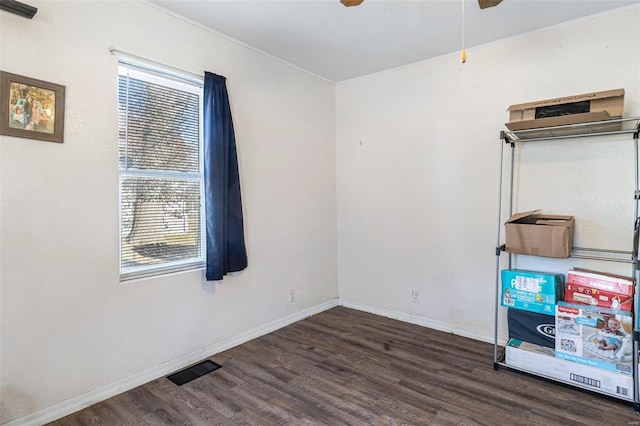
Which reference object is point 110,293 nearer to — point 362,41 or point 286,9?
point 286,9

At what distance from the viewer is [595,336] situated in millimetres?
2248

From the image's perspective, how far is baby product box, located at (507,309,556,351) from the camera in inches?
101

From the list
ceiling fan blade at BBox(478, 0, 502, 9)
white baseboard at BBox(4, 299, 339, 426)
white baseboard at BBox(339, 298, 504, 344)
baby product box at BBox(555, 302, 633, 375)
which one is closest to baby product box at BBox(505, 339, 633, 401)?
baby product box at BBox(555, 302, 633, 375)

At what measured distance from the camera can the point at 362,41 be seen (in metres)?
3.04

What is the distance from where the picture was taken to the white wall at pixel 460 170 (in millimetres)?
2588

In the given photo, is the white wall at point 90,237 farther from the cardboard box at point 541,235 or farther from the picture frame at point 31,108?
the cardboard box at point 541,235

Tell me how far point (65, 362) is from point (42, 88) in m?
1.64

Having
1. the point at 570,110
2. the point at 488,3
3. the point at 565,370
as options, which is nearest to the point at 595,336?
the point at 565,370

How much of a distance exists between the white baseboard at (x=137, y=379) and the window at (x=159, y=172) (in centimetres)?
70

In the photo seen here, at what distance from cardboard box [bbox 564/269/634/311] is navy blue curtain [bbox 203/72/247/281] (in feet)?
8.54

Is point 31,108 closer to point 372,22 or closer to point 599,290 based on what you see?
point 372,22

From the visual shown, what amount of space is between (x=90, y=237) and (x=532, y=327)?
3.23 meters

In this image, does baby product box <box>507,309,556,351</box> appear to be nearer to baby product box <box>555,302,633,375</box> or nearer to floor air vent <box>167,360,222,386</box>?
baby product box <box>555,302,633,375</box>

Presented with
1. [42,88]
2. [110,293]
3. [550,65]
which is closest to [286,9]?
[42,88]
